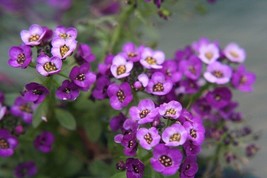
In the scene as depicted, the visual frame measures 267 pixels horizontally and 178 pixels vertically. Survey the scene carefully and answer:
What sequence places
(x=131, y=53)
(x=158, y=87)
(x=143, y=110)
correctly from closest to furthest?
(x=143, y=110)
(x=158, y=87)
(x=131, y=53)

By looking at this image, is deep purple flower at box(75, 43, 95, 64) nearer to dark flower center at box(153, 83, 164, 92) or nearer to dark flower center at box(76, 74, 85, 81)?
dark flower center at box(76, 74, 85, 81)

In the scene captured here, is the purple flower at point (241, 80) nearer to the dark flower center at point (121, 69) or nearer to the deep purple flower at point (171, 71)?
the deep purple flower at point (171, 71)

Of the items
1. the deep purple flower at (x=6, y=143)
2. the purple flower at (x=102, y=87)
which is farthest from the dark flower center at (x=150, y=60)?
the deep purple flower at (x=6, y=143)

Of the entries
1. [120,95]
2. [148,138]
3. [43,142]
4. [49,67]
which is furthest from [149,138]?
[43,142]

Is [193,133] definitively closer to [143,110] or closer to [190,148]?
[190,148]

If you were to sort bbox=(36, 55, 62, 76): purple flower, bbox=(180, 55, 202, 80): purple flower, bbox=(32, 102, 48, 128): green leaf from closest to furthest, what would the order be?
bbox=(36, 55, 62, 76): purple flower
bbox=(32, 102, 48, 128): green leaf
bbox=(180, 55, 202, 80): purple flower

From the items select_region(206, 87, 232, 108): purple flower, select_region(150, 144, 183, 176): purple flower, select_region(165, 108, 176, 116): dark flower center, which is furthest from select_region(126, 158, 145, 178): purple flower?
select_region(206, 87, 232, 108): purple flower
